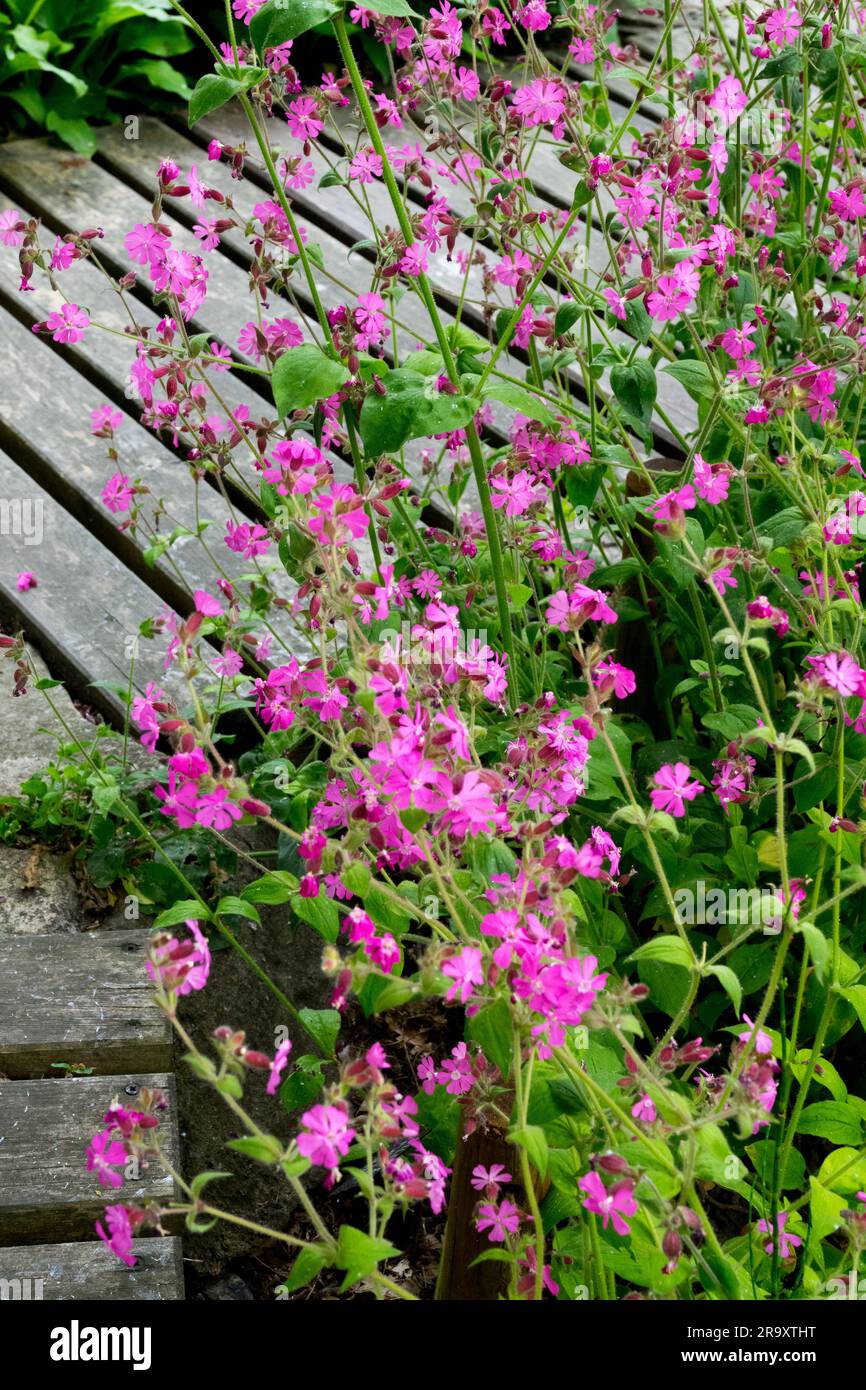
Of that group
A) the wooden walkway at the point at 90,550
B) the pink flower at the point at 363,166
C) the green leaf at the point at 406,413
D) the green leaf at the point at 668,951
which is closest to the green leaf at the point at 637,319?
the green leaf at the point at 406,413

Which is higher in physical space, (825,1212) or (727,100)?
(727,100)

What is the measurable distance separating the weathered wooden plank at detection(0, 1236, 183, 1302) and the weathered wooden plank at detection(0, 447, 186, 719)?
1.00m

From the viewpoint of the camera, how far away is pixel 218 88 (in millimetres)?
1656

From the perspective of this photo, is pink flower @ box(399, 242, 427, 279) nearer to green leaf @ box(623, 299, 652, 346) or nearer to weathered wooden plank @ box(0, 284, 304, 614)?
green leaf @ box(623, 299, 652, 346)

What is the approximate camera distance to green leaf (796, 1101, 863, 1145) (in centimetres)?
177

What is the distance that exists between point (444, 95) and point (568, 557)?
27.3 inches

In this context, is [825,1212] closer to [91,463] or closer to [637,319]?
[637,319]

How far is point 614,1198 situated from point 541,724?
2.02 feet

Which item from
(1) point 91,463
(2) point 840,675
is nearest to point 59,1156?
(2) point 840,675

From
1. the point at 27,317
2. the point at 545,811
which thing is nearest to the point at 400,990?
the point at 545,811

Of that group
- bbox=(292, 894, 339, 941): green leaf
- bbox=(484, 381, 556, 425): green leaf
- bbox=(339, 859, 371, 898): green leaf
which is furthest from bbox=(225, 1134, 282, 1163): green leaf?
bbox=(484, 381, 556, 425): green leaf

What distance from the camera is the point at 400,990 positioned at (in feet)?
3.84

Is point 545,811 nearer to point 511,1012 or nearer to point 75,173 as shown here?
point 511,1012

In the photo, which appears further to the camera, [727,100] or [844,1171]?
[727,100]
